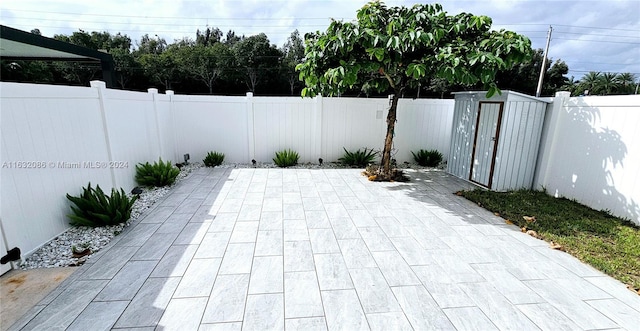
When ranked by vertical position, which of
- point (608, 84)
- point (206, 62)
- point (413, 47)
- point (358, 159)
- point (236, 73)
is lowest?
point (358, 159)

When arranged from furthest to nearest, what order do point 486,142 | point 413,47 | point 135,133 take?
1. point 486,142
2. point 135,133
3. point 413,47

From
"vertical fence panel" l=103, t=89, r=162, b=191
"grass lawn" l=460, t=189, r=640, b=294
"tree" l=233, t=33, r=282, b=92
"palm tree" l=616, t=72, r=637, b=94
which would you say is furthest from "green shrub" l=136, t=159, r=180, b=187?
"palm tree" l=616, t=72, r=637, b=94

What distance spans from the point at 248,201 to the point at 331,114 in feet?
11.5

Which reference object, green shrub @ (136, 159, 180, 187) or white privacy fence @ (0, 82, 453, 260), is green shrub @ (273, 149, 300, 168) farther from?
green shrub @ (136, 159, 180, 187)

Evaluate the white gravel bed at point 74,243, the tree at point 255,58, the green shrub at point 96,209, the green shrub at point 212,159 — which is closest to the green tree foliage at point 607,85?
the tree at point 255,58

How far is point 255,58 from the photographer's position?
2925 cm

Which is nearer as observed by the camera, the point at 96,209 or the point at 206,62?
the point at 96,209

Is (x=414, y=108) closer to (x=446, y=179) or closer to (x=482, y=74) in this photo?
(x=446, y=179)

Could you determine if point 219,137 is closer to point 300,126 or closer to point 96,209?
point 300,126

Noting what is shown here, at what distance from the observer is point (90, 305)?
2.03 m

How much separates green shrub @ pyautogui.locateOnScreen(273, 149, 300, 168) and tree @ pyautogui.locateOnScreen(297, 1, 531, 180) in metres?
2.06

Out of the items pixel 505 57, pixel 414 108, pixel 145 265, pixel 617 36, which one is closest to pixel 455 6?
pixel 505 57

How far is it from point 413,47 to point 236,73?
1138 inches

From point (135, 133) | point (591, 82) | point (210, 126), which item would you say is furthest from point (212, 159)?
point (591, 82)
